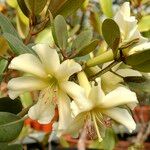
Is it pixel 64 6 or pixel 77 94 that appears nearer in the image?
pixel 77 94

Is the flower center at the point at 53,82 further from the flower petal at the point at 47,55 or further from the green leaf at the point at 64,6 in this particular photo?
the green leaf at the point at 64,6

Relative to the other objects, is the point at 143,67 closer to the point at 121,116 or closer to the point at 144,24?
the point at 121,116

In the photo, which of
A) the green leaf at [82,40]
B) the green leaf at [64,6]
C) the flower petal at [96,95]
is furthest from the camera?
the green leaf at [64,6]

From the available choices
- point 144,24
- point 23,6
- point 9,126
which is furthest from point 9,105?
point 144,24

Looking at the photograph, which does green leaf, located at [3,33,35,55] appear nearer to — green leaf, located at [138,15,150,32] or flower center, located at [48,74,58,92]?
flower center, located at [48,74,58,92]

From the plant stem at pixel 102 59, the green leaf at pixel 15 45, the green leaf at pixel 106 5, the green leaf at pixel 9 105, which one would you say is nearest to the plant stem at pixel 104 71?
the plant stem at pixel 102 59

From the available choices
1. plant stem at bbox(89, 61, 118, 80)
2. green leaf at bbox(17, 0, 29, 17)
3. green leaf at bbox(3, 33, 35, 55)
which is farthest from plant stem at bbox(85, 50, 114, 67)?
green leaf at bbox(17, 0, 29, 17)

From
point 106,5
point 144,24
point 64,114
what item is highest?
point 64,114
